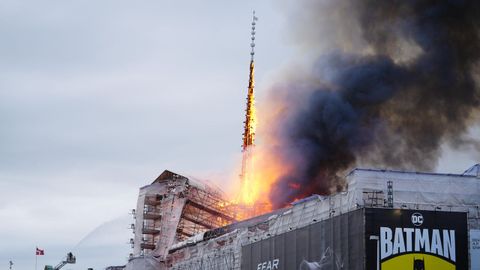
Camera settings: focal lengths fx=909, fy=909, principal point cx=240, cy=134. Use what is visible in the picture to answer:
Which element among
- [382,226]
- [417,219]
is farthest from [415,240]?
[382,226]

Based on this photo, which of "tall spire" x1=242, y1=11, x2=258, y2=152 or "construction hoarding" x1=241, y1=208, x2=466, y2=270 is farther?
"tall spire" x1=242, y1=11, x2=258, y2=152

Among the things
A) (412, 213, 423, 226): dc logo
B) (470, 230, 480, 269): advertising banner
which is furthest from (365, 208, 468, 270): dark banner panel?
(470, 230, 480, 269): advertising banner

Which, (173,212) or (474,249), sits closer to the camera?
(474,249)

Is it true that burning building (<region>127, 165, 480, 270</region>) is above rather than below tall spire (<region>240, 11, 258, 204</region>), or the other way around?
below

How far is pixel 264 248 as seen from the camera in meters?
85.9

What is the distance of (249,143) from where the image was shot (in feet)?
443

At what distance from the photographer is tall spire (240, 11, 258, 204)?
13150 centimetres

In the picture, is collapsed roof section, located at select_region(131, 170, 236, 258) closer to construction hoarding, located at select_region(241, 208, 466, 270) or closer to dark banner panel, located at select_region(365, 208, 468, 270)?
construction hoarding, located at select_region(241, 208, 466, 270)

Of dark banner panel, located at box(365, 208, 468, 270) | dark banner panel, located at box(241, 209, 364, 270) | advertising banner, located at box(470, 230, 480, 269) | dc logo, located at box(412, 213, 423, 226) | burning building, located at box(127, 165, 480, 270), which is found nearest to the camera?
dark banner panel, located at box(365, 208, 468, 270)

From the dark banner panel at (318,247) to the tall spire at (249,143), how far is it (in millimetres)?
42374

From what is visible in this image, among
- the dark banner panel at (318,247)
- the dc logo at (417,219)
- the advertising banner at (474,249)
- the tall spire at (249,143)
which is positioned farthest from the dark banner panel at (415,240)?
the tall spire at (249,143)

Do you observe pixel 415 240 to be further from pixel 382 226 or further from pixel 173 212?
pixel 173 212

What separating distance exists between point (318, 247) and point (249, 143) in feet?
207

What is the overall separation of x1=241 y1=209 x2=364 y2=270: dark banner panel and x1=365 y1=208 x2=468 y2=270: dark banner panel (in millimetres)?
1008
